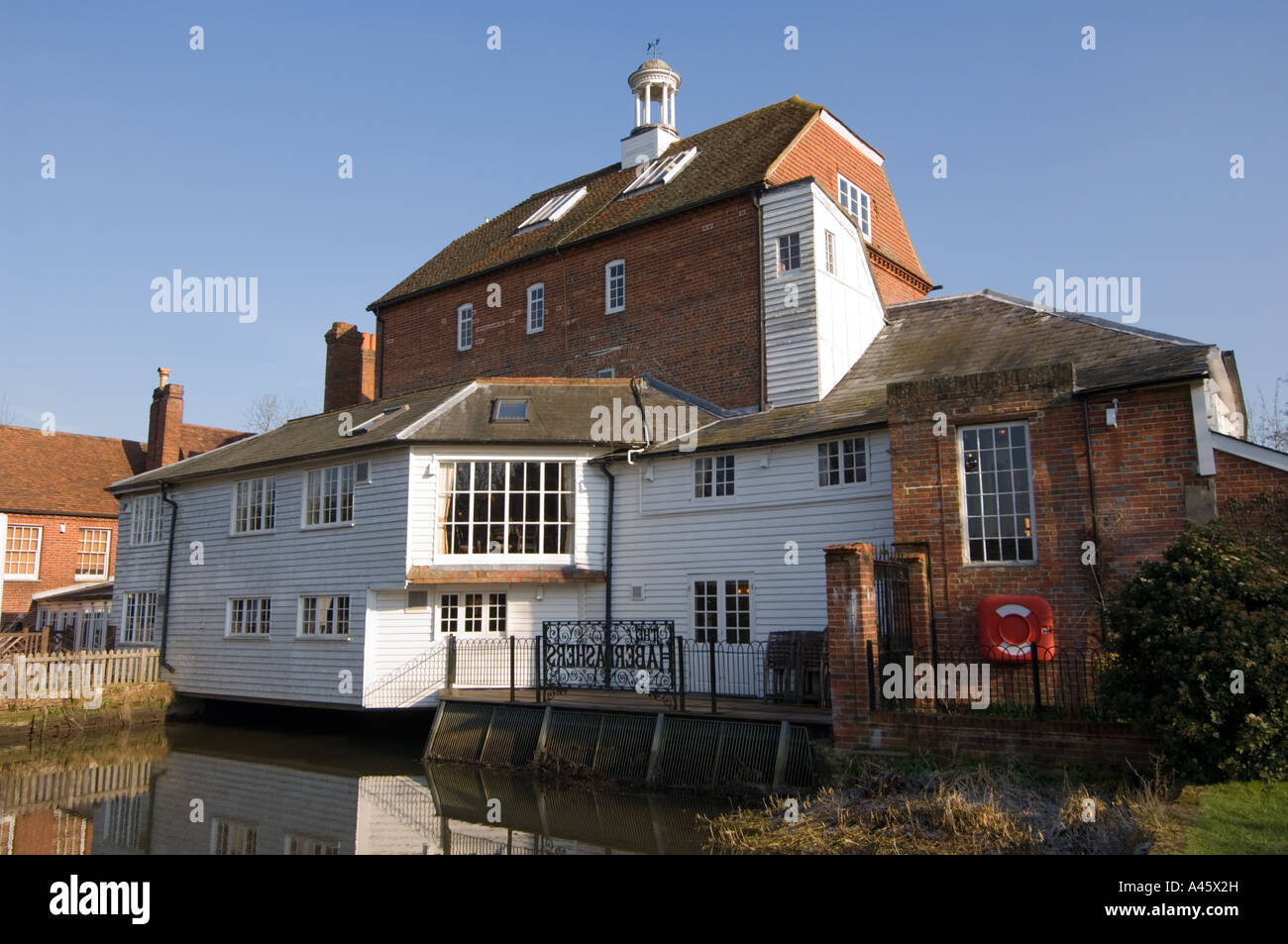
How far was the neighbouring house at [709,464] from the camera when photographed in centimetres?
1338

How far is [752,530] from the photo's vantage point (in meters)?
18.3

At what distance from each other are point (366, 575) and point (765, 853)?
12675 millimetres

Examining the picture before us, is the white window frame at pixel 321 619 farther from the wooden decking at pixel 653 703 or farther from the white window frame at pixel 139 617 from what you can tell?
the white window frame at pixel 139 617

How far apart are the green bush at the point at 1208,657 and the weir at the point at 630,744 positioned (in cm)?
475

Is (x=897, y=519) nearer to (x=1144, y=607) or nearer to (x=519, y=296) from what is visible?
(x=1144, y=607)

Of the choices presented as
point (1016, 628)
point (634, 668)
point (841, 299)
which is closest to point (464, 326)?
point (841, 299)

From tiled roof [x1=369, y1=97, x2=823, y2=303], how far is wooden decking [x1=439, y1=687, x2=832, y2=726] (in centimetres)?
1213

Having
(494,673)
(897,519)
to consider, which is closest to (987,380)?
(897,519)

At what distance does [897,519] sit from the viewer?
556 inches

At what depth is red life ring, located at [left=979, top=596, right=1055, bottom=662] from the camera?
12875 millimetres

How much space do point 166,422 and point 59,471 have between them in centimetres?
432

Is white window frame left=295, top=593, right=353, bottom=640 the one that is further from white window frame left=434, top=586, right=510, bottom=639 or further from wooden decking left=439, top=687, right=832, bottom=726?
wooden decking left=439, top=687, right=832, bottom=726

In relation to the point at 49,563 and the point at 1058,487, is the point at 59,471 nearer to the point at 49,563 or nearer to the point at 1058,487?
the point at 49,563

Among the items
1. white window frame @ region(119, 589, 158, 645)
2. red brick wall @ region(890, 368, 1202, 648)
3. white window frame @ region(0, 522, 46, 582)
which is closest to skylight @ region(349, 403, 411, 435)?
white window frame @ region(119, 589, 158, 645)
